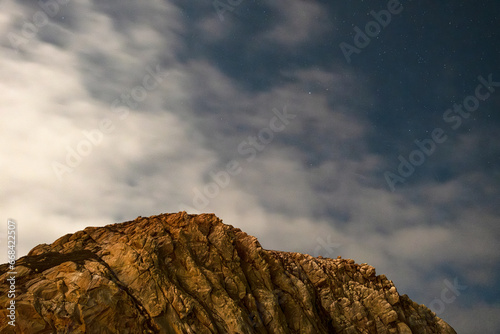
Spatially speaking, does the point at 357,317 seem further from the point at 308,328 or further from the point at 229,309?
the point at 229,309

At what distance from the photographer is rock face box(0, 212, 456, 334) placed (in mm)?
31297

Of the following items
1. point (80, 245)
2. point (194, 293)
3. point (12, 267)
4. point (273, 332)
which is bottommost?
point (273, 332)

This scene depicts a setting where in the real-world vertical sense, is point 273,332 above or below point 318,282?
below

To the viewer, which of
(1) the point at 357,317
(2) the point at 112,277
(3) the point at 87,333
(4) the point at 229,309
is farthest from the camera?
(1) the point at 357,317

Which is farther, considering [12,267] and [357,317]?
[357,317]

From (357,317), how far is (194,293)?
2576 cm

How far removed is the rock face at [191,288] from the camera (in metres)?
31.3

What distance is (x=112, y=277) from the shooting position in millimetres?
34250

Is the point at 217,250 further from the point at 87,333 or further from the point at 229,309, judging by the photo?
the point at 87,333

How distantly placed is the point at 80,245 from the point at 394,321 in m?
44.1

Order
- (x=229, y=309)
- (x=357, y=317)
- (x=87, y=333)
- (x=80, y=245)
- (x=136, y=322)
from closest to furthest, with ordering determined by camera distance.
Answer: (x=87, y=333) → (x=136, y=322) → (x=229, y=309) → (x=80, y=245) → (x=357, y=317)

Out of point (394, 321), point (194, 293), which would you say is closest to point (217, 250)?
point (194, 293)

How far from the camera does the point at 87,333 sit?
29859 mm

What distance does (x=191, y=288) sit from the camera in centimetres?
3825
